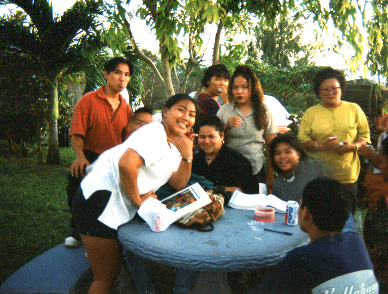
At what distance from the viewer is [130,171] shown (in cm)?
174

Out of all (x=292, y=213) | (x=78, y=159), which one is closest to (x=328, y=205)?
(x=292, y=213)

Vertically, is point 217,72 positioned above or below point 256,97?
above

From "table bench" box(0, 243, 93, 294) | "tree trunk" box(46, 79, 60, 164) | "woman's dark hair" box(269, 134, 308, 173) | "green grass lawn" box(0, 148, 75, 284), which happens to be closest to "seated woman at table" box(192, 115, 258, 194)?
"woman's dark hair" box(269, 134, 308, 173)

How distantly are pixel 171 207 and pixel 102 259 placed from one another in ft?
1.56

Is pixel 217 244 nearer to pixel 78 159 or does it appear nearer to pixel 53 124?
pixel 78 159

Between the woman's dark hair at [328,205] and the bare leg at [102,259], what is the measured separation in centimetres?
108

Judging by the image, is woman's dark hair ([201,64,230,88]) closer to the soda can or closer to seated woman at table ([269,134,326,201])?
seated woman at table ([269,134,326,201])

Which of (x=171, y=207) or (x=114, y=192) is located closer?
(x=114, y=192)

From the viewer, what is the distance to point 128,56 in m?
7.97

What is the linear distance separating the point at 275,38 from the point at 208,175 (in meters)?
25.1

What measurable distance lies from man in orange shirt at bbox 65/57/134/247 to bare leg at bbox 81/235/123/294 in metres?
0.93

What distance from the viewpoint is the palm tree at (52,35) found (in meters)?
7.36

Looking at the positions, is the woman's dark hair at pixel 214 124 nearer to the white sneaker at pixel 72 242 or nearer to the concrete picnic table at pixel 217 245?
the concrete picnic table at pixel 217 245

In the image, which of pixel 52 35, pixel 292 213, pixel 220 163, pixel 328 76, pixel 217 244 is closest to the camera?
pixel 217 244
